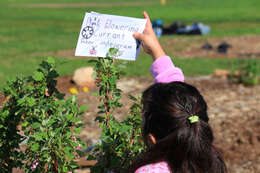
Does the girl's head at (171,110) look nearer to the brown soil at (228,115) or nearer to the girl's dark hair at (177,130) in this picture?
the girl's dark hair at (177,130)

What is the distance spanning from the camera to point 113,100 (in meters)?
2.75

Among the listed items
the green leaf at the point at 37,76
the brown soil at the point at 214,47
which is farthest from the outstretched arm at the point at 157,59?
the brown soil at the point at 214,47

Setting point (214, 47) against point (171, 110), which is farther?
point (214, 47)

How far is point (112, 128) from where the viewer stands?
9.02 feet

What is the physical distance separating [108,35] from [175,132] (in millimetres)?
824

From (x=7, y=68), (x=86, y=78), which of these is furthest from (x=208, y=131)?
(x=7, y=68)

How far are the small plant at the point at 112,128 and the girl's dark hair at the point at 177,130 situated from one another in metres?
0.52

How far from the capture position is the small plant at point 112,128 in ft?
8.84

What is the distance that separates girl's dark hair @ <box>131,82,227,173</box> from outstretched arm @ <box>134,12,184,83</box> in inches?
22.9

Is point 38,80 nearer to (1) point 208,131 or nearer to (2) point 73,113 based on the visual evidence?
(2) point 73,113

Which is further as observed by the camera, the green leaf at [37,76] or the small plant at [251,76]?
the small plant at [251,76]

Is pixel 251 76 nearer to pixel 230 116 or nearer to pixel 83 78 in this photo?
pixel 230 116

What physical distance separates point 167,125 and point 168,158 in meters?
0.18

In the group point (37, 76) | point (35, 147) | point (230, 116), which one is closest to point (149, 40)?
point (37, 76)
